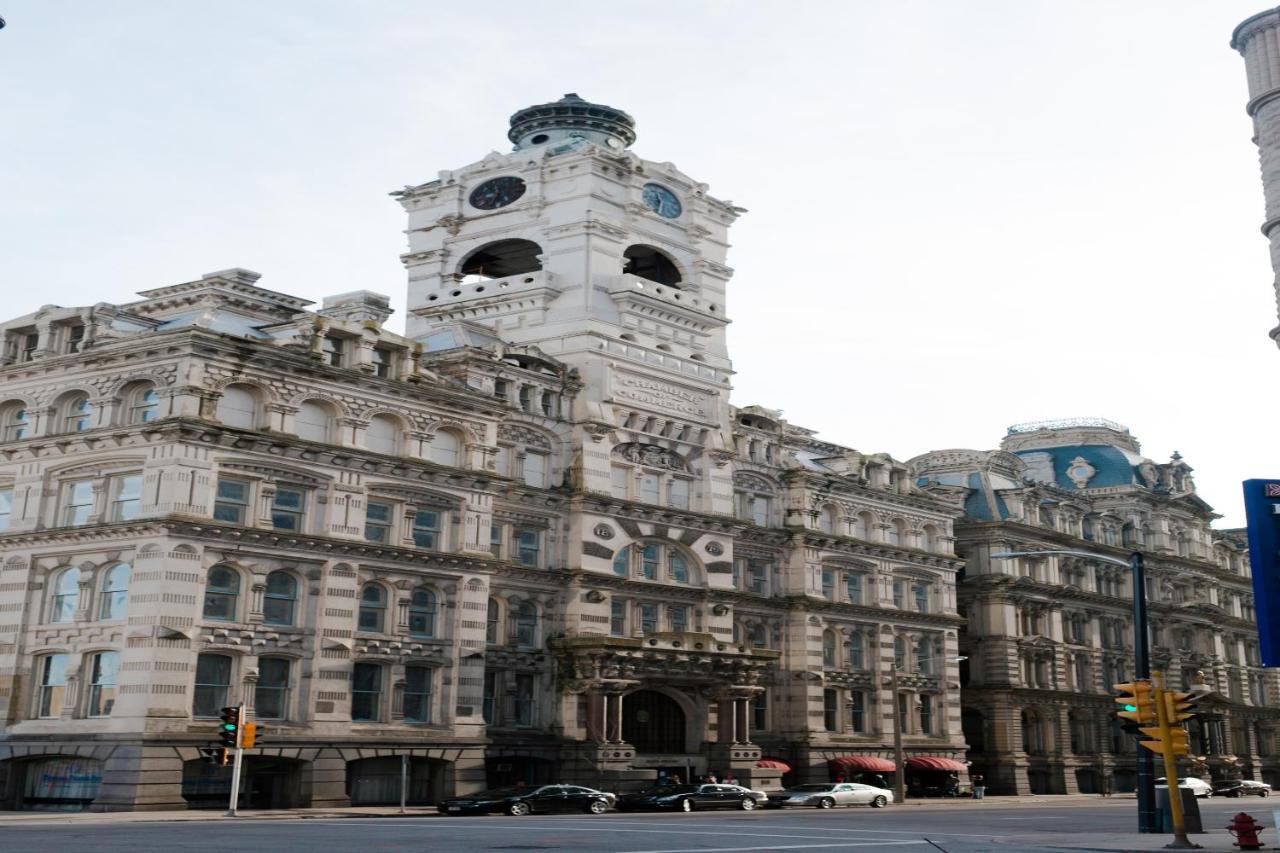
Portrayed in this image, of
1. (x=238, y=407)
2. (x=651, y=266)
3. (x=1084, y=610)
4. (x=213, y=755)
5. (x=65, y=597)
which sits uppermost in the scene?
(x=651, y=266)

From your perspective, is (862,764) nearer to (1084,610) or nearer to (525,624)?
(525,624)

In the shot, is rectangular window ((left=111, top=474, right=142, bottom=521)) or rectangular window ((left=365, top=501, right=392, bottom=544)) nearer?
rectangular window ((left=111, top=474, right=142, bottom=521))

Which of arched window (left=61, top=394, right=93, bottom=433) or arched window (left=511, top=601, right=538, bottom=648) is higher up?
arched window (left=61, top=394, right=93, bottom=433)

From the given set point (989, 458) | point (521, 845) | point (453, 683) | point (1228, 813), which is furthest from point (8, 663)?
point (989, 458)

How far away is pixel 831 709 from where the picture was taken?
72375 millimetres

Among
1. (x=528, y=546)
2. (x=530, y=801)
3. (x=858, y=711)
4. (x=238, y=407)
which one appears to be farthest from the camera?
(x=858, y=711)

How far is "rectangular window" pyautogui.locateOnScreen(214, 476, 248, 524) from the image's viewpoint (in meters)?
48.8

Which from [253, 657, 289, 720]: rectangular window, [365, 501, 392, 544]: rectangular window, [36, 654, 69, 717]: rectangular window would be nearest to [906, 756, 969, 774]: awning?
[365, 501, 392, 544]: rectangular window

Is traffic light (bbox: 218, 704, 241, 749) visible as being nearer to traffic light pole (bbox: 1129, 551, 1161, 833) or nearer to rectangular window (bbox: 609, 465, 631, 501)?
rectangular window (bbox: 609, 465, 631, 501)

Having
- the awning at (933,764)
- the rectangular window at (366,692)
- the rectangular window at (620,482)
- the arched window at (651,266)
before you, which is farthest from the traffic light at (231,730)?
the awning at (933,764)

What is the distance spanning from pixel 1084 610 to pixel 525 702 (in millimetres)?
44407

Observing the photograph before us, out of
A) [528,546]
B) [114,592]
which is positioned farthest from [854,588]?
[114,592]

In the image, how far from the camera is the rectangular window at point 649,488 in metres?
65.1

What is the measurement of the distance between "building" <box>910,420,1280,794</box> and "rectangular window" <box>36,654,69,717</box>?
49.5m
